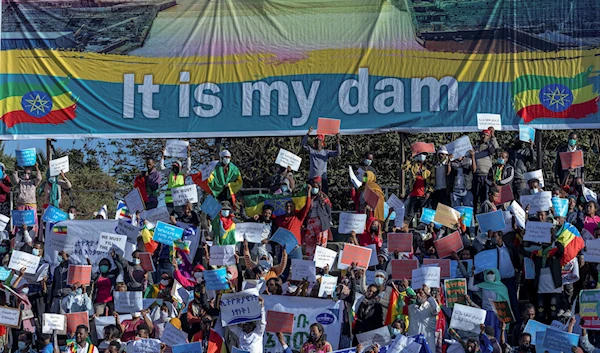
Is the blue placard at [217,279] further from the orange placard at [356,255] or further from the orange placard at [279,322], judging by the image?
the orange placard at [356,255]

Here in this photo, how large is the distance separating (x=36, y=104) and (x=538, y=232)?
9951 mm

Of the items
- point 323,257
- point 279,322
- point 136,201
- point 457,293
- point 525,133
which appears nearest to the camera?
point 279,322

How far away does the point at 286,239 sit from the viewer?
18.5m

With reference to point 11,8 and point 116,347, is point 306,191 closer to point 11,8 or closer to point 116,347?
point 116,347

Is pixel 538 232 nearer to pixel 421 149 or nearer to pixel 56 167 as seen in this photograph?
pixel 421 149

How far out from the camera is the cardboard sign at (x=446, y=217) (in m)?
18.1

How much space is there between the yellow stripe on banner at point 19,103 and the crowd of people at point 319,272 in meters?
1.99

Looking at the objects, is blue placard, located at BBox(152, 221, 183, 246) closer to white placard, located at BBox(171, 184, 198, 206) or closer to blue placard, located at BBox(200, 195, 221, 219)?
blue placard, located at BBox(200, 195, 221, 219)

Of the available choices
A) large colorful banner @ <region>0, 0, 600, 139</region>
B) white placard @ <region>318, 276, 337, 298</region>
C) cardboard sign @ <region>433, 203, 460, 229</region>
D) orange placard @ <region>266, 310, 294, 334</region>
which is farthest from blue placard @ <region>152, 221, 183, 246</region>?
large colorful banner @ <region>0, 0, 600, 139</region>

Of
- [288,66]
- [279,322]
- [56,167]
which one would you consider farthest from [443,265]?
[56,167]

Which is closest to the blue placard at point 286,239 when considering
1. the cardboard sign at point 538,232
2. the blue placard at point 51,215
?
the cardboard sign at point 538,232

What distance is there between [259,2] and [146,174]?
417 centimetres

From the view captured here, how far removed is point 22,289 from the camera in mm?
18500

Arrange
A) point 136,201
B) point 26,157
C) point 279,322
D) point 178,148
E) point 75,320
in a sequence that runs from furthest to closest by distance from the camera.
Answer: point 26,157, point 178,148, point 136,201, point 75,320, point 279,322
